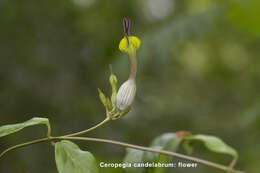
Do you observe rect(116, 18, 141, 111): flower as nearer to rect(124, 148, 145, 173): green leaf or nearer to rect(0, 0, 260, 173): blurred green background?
rect(124, 148, 145, 173): green leaf

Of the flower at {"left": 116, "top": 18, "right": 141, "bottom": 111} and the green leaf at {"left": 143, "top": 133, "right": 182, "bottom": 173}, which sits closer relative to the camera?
the flower at {"left": 116, "top": 18, "right": 141, "bottom": 111}

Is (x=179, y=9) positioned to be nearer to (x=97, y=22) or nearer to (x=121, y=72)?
(x=97, y=22)

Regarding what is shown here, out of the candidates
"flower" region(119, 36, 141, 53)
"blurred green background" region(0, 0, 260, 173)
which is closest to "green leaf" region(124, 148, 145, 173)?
"flower" region(119, 36, 141, 53)

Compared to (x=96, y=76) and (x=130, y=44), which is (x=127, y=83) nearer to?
(x=130, y=44)

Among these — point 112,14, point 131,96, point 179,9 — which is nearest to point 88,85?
point 112,14

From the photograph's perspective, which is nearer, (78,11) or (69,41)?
(69,41)

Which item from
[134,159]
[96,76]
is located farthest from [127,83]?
[96,76]
